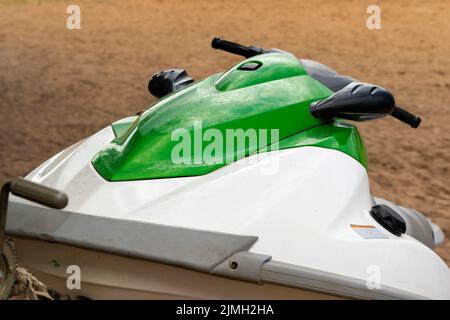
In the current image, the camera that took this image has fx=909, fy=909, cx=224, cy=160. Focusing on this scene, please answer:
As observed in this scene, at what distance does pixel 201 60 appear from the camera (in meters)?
8.23

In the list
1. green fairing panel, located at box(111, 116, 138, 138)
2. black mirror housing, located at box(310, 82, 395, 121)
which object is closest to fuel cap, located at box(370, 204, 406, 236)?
black mirror housing, located at box(310, 82, 395, 121)

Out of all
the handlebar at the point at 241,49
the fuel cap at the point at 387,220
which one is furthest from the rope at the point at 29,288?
the handlebar at the point at 241,49

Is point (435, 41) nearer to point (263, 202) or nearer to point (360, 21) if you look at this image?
point (360, 21)

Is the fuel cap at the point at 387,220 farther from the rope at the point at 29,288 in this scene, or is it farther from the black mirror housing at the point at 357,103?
the rope at the point at 29,288

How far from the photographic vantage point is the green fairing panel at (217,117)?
2748 millimetres

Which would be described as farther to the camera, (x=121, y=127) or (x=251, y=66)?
(x=121, y=127)

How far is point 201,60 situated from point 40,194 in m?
6.05

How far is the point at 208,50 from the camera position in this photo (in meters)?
8.55

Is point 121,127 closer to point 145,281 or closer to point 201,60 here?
point 145,281

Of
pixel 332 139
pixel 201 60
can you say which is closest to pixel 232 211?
pixel 332 139

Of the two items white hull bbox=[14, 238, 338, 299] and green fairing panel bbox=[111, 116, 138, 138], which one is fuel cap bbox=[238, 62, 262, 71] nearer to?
green fairing panel bbox=[111, 116, 138, 138]

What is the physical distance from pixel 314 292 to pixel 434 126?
451 centimetres

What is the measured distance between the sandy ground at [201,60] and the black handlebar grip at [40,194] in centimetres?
285

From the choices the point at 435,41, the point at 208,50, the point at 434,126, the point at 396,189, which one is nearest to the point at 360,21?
the point at 435,41
